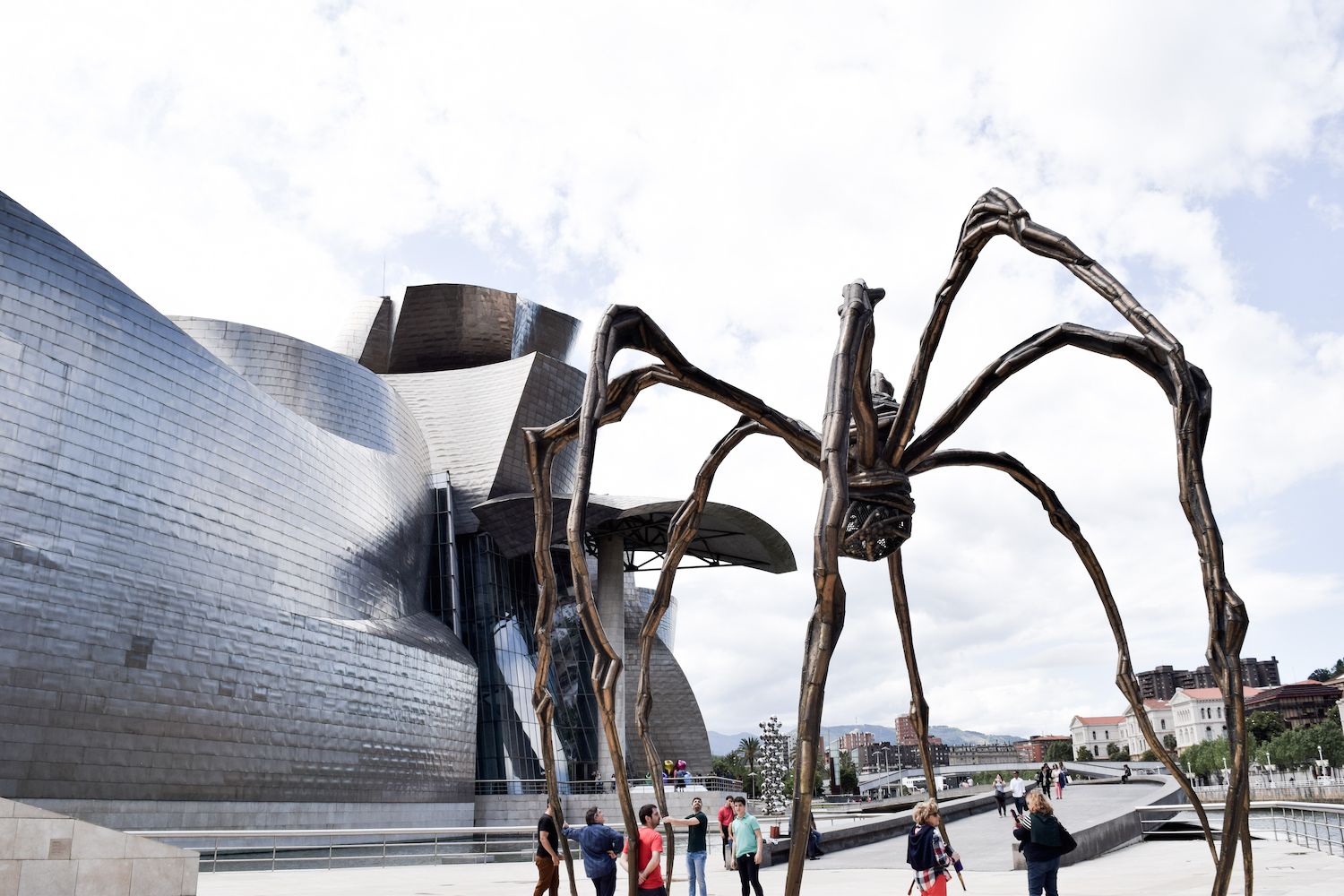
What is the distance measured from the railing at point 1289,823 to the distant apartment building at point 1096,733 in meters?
168

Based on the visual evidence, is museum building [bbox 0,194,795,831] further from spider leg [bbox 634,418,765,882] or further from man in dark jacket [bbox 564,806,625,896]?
spider leg [bbox 634,418,765,882]

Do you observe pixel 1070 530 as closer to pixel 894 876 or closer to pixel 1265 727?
pixel 894 876

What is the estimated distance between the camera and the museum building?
2041cm

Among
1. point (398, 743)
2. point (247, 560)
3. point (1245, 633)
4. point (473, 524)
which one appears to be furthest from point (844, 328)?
point (473, 524)

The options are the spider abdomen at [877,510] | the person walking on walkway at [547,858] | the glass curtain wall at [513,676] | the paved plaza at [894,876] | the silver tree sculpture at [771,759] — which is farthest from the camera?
the glass curtain wall at [513,676]

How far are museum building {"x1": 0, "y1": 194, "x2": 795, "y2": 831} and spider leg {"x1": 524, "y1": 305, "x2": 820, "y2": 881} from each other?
1796 cm

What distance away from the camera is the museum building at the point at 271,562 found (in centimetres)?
2041

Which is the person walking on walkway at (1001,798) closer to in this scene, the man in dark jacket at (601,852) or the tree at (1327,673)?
the man in dark jacket at (601,852)

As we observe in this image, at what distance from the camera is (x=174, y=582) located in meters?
23.1

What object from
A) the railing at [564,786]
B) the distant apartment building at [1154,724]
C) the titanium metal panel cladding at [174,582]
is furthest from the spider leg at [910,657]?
the distant apartment building at [1154,724]

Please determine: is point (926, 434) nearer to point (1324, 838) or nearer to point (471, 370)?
point (1324, 838)

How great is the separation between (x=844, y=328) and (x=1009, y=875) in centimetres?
1113

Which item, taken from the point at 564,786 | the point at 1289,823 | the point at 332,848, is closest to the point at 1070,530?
the point at 1289,823

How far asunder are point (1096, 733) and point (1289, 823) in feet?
587
